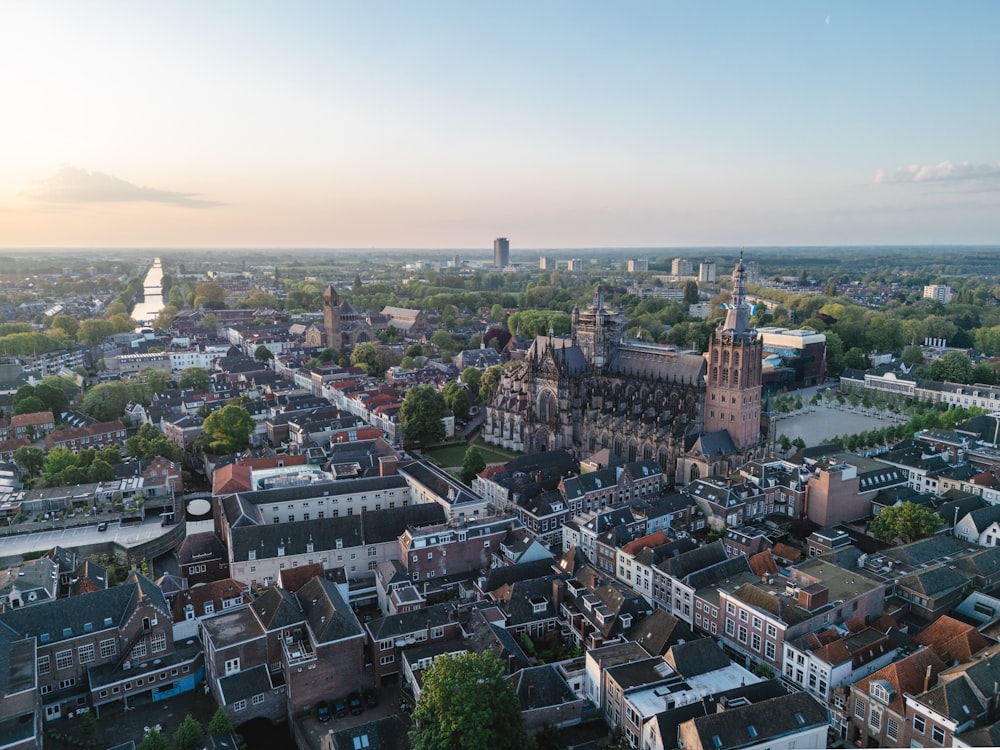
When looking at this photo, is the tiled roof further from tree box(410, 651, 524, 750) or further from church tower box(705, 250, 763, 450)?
church tower box(705, 250, 763, 450)

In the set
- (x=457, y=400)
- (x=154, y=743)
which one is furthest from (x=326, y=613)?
(x=457, y=400)

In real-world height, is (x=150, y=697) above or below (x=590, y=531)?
below

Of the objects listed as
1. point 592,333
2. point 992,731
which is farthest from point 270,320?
point 992,731

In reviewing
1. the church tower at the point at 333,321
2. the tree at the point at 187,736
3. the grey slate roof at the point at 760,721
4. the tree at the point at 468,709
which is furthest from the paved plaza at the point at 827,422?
the church tower at the point at 333,321

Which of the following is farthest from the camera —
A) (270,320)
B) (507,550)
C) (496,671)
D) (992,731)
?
(270,320)

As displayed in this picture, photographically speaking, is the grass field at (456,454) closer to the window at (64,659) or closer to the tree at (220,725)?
the window at (64,659)

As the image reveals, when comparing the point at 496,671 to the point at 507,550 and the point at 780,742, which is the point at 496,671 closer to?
the point at 780,742
